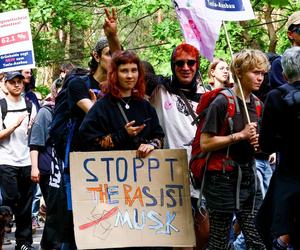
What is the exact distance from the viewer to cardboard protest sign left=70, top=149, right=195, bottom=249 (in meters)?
7.12

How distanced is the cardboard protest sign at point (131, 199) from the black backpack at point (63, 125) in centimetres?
66

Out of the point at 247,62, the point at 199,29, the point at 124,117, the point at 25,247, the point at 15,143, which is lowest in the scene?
the point at 25,247

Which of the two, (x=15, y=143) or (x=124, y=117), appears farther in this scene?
(x=15, y=143)

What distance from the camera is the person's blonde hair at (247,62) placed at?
22.8 ft

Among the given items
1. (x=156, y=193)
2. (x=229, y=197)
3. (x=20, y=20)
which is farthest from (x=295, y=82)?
(x=20, y=20)

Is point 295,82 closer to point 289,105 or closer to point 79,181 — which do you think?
point 289,105

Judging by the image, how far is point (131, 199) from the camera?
719 cm

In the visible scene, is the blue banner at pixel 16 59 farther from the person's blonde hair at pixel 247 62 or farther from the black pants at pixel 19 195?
the person's blonde hair at pixel 247 62

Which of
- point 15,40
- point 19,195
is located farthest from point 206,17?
point 15,40

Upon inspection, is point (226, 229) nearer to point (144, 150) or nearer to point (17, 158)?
point (144, 150)

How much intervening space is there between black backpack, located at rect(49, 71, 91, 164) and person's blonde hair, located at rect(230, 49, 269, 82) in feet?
4.36

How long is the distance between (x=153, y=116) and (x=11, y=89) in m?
3.52

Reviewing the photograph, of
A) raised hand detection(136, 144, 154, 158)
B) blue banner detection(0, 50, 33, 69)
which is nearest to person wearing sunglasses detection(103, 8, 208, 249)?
raised hand detection(136, 144, 154, 158)

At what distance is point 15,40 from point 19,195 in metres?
2.86
